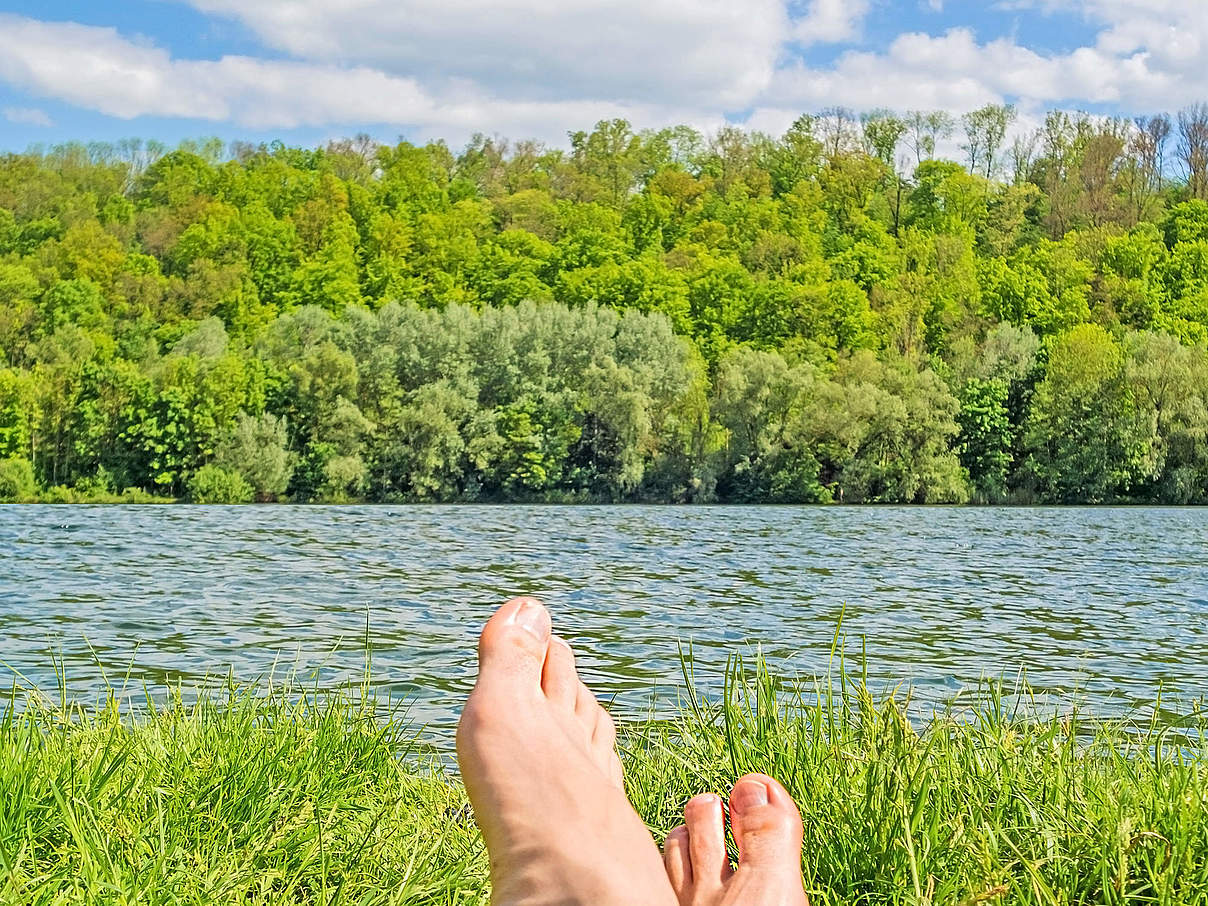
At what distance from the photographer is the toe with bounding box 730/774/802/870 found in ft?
7.89

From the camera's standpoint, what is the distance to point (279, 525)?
28.2 m

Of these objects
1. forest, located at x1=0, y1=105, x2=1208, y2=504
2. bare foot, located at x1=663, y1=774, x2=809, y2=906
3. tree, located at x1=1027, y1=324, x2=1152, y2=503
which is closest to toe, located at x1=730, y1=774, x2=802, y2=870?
bare foot, located at x1=663, y1=774, x2=809, y2=906

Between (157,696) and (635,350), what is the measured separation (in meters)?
39.6

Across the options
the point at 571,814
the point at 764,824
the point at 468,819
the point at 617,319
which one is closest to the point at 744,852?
the point at 764,824

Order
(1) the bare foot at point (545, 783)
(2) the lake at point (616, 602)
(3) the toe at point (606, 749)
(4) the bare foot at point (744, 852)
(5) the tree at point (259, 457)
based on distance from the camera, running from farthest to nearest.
Result: (5) the tree at point (259, 457) < (2) the lake at point (616, 602) < (3) the toe at point (606, 749) < (4) the bare foot at point (744, 852) < (1) the bare foot at point (545, 783)

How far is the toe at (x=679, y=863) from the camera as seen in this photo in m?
2.47

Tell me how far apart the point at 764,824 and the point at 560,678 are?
579 millimetres

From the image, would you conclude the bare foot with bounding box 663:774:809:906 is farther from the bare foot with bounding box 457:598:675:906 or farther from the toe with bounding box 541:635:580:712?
the toe with bounding box 541:635:580:712

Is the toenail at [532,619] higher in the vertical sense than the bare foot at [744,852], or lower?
higher

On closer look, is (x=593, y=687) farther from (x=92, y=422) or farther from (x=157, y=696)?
(x=92, y=422)

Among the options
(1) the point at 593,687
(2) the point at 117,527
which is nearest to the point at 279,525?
(2) the point at 117,527

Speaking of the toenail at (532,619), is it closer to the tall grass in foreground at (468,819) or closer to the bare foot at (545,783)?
the bare foot at (545,783)

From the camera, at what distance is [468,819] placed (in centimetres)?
356

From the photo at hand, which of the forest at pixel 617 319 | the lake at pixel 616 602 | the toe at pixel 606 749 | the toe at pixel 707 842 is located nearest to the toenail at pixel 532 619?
the toe at pixel 606 749
